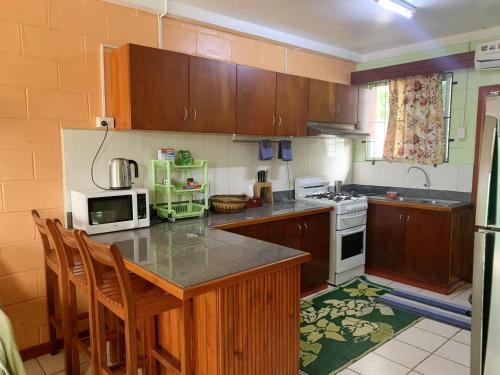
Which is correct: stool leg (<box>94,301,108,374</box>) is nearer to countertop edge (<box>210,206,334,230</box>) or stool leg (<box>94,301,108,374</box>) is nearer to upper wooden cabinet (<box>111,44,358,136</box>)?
countertop edge (<box>210,206,334,230</box>)

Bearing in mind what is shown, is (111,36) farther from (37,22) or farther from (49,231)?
(49,231)

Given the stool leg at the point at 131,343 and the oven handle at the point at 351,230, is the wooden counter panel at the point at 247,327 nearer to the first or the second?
the stool leg at the point at 131,343

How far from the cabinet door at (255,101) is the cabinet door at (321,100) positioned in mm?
512

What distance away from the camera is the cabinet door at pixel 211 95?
9.20ft

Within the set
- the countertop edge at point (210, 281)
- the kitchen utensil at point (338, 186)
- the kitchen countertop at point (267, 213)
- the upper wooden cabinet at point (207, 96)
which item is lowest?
the countertop edge at point (210, 281)

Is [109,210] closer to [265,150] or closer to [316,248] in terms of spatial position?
[265,150]

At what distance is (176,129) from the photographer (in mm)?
2715

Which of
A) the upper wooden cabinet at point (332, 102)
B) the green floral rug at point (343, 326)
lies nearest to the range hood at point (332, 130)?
the upper wooden cabinet at point (332, 102)

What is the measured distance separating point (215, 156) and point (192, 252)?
5.07ft

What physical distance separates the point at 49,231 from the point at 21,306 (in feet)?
2.49

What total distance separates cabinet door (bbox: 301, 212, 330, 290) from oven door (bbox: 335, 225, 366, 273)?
0.11m

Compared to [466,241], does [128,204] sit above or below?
above

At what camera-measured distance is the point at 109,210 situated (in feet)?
8.13

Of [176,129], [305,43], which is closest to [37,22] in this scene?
[176,129]
